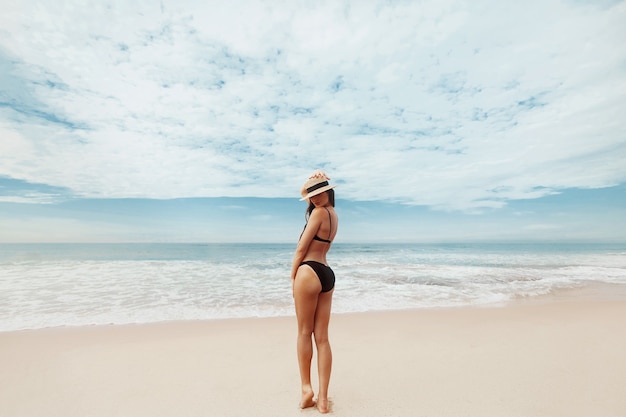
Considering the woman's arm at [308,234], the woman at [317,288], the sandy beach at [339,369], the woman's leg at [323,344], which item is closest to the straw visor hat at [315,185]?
the woman at [317,288]

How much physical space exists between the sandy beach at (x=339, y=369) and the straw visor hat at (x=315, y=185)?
208 centimetres

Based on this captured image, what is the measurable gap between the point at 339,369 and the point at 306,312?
1.52m

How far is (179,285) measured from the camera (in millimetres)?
11398

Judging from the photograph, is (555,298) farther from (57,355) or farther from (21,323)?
(21,323)

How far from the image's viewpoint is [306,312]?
3.07 m

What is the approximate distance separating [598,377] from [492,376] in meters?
1.18

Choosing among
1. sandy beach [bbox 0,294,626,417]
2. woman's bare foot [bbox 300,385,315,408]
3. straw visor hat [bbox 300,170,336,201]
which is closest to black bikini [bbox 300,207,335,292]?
straw visor hat [bbox 300,170,336,201]

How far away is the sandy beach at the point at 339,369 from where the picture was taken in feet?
10.5

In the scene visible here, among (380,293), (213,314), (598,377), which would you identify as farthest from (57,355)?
(380,293)

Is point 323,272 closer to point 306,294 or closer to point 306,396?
point 306,294

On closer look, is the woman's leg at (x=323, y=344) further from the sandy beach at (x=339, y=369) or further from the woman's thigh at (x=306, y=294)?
the sandy beach at (x=339, y=369)

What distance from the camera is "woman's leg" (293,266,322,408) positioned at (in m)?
3.02

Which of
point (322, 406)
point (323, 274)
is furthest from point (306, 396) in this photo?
point (323, 274)

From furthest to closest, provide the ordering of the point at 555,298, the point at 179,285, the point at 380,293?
the point at 179,285
the point at 380,293
the point at 555,298
